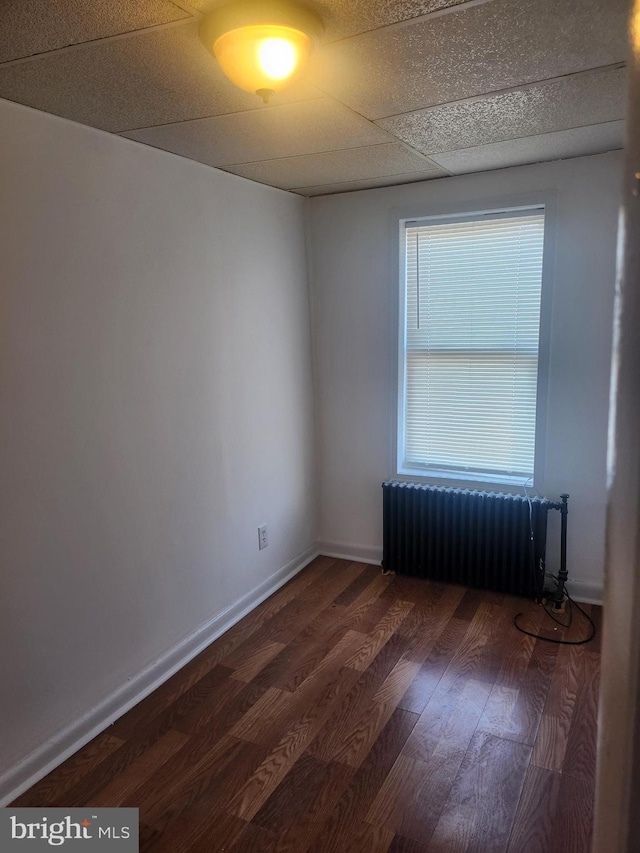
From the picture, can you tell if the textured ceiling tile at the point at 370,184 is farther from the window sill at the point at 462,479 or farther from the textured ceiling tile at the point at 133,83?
the window sill at the point at 462,479

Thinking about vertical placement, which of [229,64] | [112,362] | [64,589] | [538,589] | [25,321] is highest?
[229,64]

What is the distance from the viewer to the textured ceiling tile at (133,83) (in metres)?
1.48

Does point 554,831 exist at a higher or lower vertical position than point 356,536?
lower

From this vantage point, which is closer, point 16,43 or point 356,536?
point 16,43

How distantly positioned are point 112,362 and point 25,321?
39cm

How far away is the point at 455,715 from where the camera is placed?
2305mm

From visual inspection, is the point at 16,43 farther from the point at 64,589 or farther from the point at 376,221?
the point at 376,221

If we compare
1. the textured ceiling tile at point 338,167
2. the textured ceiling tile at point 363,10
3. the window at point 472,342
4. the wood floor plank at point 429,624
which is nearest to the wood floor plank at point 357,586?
the wood floor plank at point 429,624

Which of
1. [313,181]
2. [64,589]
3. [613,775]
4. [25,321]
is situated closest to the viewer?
[613,775]

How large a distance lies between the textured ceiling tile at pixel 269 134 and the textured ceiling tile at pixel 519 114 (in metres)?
0.16

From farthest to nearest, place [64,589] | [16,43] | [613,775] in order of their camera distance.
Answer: [64,589] < [16,43] < [613,775]

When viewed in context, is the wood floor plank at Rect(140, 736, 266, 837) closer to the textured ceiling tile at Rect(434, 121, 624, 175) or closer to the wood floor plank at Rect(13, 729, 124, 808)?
the wood floor plank at Rect(13, 729, 124, 808)

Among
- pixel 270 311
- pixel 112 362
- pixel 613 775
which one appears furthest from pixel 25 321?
pixel 613 775

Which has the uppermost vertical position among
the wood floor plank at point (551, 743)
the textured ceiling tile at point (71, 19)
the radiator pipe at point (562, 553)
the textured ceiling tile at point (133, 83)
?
the textured ceiling tile at point (133, 83)
